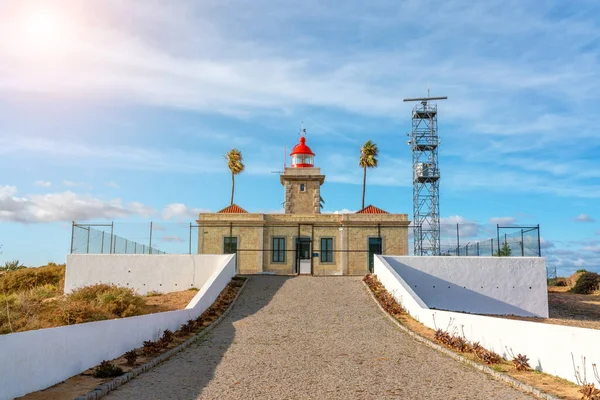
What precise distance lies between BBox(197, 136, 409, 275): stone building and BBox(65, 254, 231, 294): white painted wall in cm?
573

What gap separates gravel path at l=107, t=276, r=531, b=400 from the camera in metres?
8.50

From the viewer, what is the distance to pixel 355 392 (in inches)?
333

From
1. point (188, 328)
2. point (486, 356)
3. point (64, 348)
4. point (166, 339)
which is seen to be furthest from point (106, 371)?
point (486, 356)

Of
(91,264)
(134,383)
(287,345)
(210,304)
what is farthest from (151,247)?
(134,383)

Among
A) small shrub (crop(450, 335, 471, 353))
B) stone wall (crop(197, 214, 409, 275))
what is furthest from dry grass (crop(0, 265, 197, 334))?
small shrub (crop(450, 335, 471, 353))

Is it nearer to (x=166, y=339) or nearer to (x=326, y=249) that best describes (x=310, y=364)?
(x=166, y=339)

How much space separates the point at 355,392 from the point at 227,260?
15.1 meters

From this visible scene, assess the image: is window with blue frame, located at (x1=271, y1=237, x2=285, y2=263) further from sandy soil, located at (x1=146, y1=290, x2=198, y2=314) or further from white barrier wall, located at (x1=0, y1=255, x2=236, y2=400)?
white barrier wall, located at (x1=0, y1=255, x2=236, y2=400)

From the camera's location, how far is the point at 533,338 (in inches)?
414

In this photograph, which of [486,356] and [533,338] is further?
[486,356]

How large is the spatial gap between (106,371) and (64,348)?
0.80m

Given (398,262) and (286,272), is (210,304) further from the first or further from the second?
(286,272)

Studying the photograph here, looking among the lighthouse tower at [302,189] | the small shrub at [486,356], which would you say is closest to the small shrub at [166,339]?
the small shrub at [486,356]

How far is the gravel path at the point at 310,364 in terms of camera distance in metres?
8.50
